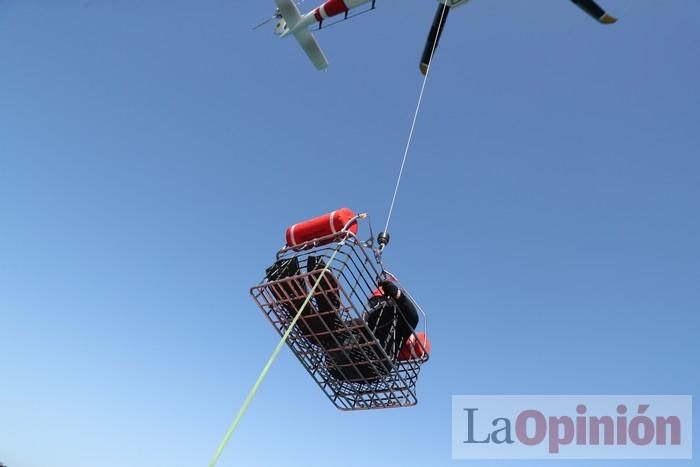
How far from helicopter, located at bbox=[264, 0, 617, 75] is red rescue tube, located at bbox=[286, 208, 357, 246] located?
911 cm

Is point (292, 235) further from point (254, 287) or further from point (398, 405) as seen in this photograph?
point (398, 405)

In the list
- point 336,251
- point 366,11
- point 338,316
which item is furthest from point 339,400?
point 366,11

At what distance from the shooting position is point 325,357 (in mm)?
9102

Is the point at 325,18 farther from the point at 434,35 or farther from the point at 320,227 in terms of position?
the point at 320,227

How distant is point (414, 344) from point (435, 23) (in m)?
11.4

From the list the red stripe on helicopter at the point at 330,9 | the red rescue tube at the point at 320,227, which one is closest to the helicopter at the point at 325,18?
the red stripe on helicopter at the point at 330,9

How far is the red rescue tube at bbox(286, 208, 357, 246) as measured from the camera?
27.1 feet

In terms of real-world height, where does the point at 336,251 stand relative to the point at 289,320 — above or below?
above

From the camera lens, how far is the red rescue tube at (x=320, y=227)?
27.1ft

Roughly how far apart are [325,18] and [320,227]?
16.3 meters

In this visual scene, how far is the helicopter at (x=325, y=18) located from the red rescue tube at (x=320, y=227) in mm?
9111

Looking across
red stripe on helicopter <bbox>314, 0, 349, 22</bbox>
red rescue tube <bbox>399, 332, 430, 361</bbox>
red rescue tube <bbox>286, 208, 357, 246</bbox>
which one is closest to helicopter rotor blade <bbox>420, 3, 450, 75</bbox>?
red stripe on helicopter <bbox>314, 0, 349, 22</bbox>

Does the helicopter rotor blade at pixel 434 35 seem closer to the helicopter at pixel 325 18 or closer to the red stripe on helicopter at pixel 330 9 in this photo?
the helicopter at pixel 325 18

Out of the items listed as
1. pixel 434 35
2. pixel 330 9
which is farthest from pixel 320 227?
pixel 330 9
